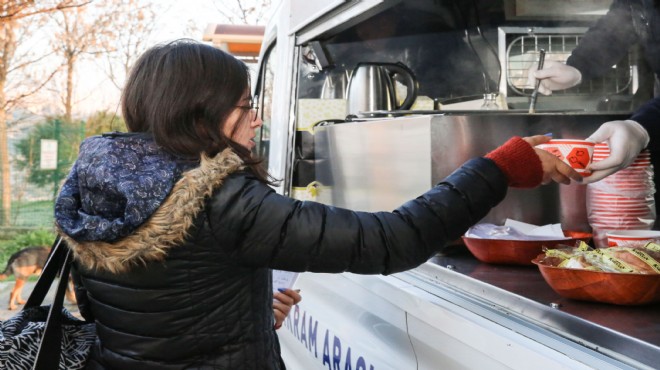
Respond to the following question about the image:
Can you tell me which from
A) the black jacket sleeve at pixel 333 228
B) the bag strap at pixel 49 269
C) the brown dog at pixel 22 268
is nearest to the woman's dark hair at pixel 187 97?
the black jacket sleeve at pixel 333 228

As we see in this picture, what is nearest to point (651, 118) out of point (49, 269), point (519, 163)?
A: point (519, 163)

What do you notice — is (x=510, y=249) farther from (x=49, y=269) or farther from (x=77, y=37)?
(x=77, y=37)

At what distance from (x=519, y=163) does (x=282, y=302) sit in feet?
2.44

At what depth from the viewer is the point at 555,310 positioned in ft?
4.40

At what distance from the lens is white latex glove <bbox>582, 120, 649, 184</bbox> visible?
1.73 metres

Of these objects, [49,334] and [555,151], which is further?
[555,151]

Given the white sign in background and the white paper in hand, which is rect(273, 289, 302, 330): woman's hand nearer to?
the white paper in hand

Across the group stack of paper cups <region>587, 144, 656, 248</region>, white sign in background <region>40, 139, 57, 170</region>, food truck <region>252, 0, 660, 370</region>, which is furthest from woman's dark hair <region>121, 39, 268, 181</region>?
white sign in background <region>40, 139, 57, 170</region>

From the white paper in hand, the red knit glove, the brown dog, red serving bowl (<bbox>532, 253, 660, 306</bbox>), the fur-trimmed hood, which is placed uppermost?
the red knit glove

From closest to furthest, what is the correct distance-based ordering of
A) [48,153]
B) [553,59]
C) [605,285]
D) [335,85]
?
[605,285] < [553,59] < [335,85] < [48,153]

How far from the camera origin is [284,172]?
3020mm

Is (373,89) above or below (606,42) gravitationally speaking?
below

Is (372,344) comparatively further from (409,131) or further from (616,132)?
(616,132)

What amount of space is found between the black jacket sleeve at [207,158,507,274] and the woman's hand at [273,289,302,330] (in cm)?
49
